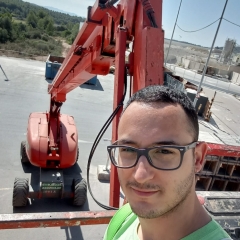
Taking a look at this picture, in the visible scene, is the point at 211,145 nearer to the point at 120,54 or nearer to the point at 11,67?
the point at 120,54

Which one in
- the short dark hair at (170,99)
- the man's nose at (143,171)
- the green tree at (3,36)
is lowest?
the green tree at (3,36)

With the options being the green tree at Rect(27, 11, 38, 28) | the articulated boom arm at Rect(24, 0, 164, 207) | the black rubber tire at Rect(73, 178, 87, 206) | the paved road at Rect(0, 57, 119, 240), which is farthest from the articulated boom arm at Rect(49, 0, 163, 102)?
the green tree at Rect(27, 11, 38, 28)

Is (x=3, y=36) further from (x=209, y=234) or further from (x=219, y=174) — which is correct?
(x=209, y=234)

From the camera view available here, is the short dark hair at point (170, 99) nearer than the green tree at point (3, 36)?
Yes

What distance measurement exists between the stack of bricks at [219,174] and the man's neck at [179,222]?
596cm

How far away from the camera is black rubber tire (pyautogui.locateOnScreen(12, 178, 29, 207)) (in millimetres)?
6891

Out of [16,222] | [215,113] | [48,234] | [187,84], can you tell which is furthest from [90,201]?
[187,84]

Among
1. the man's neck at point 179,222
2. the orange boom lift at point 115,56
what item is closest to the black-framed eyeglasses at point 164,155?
the man's neck at point 179,222

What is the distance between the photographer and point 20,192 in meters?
6.91

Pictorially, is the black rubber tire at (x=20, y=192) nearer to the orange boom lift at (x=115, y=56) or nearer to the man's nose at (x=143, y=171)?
the orange boom lift at (x=115, y=56)

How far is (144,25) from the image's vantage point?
2.72m

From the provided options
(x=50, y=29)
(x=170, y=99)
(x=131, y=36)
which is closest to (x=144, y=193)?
(x=170, y=99)

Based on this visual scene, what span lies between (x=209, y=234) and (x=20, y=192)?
20.0 feet

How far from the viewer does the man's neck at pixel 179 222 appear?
1.72 m
